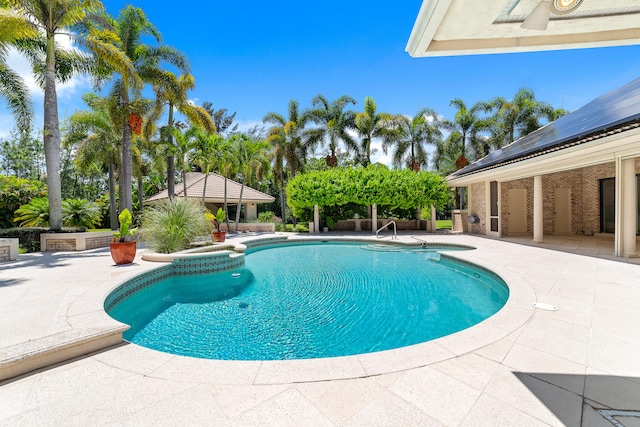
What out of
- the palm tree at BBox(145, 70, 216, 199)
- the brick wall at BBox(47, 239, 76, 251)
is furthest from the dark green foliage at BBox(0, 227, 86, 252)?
the palm tree at BBox(145, 70, 216, 199)

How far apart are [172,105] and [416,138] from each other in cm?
1912

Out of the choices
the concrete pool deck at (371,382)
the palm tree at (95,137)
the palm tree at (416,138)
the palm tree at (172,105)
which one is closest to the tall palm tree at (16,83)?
the palm tree at (95,137)

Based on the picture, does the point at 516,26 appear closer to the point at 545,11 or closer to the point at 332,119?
the point at 545,11

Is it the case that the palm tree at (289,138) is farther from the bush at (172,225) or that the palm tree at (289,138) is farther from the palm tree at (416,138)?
the bush at (172,225)

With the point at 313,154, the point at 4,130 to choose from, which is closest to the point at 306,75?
the point at 313,154

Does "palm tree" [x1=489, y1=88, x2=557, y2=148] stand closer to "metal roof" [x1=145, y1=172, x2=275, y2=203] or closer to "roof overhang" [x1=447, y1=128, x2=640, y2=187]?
"roof overhang" [x1=447, y1=128, x2=640, y2=187]

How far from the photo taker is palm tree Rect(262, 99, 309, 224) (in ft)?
79.0

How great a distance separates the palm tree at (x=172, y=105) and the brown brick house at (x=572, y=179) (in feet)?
57.5

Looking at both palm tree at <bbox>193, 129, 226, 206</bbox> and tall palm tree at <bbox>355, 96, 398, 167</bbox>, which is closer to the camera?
palm tree at <bbox>193, 129, 226, 206</bbox>

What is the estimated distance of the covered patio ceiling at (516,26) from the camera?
7.09 feet

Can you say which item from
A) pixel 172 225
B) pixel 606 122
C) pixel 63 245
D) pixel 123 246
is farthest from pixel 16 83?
pixel 606 122

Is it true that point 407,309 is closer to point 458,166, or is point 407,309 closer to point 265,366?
point 265,366

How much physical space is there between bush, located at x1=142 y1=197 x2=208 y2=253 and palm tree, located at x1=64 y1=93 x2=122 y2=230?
11.5 meters

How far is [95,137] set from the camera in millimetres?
19047
